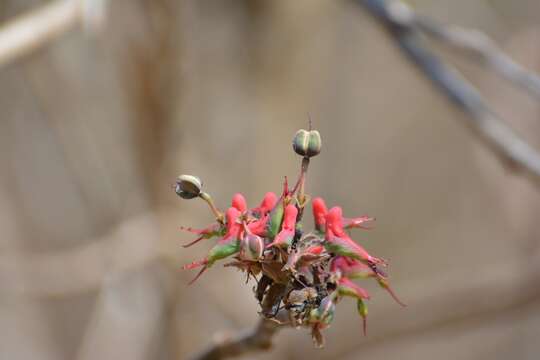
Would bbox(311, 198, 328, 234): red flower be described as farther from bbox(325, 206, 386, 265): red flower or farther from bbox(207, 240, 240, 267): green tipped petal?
bbox(207, 240, 240, 267): green tipped petal

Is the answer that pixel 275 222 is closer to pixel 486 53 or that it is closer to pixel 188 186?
pixel 188 186

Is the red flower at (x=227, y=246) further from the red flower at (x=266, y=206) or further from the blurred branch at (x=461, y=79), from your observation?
the blurred branch at (x=461, y=79)

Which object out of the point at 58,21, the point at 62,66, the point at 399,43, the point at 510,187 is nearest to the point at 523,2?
the point at 510,187

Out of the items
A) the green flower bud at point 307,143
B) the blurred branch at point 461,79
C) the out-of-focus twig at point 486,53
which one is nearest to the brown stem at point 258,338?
the green flower bud at point 307,143

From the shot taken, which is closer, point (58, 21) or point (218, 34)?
point (58, 21)

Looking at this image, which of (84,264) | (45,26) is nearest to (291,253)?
(45,26)

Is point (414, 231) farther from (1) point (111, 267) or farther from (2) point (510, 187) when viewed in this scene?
(1) point (111, 267)
